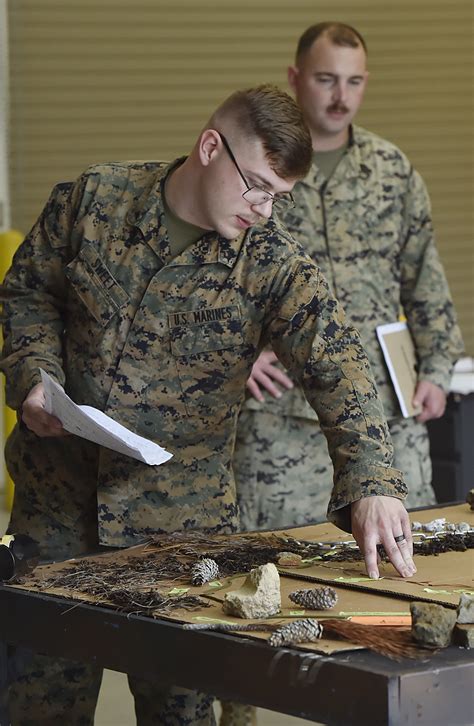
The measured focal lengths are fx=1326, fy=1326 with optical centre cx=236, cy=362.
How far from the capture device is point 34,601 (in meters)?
2.23

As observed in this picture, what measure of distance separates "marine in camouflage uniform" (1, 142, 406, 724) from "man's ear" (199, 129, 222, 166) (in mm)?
171

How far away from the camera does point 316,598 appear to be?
6.87 ft

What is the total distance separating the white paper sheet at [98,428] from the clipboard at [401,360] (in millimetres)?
1698

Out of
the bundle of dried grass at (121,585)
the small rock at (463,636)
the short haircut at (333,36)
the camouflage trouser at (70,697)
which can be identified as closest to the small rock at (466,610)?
the small rock at (463,636)

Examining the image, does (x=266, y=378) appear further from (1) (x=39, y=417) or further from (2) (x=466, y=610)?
(2) (x=466, y=610)

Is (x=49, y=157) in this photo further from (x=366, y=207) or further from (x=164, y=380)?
(x=164, y=380)

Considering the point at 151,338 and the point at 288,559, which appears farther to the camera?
the point at 151,338

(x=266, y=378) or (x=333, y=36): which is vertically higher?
(x=333, y=36)

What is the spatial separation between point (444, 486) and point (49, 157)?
3679 mm

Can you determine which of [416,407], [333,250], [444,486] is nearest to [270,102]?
[333,250]

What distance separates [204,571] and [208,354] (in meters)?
0.55

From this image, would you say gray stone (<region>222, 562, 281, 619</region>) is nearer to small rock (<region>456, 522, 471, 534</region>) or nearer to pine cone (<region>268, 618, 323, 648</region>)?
pine cone (<region>268, 618, 323, 648</region>)

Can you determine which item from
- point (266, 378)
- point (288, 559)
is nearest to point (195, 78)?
point (266, 378)

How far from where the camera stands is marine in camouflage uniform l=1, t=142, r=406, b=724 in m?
2.67
